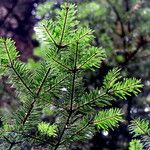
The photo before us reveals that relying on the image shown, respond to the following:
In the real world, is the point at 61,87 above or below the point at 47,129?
above

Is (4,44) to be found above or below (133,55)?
below

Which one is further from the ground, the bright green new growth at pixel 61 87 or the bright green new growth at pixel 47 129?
the bright green new growth at pixel 61 87

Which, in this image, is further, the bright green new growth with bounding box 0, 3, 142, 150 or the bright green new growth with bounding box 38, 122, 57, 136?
the bright green new growth with bounding box 38, 122, 57, 136

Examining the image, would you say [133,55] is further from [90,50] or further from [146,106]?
[90,50]

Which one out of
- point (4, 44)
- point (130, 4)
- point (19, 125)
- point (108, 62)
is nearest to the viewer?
point (4, 44)

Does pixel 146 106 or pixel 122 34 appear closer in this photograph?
pixel 122 34

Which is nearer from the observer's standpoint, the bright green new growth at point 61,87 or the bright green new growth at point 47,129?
the bright green new growth at point 61,87

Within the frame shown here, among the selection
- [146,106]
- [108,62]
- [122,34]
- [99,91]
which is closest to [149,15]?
[122,34]

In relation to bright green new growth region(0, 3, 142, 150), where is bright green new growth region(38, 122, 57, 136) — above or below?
below
